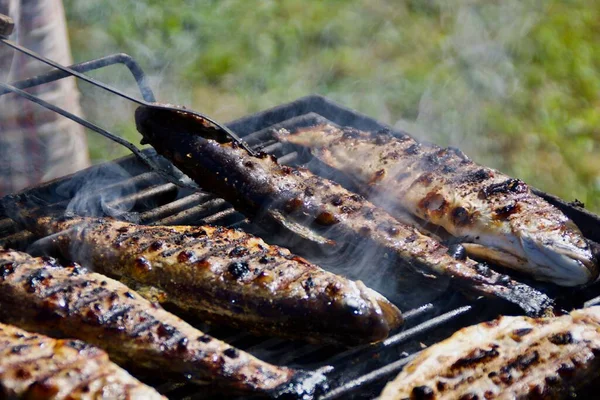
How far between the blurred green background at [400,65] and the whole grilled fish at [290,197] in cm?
355

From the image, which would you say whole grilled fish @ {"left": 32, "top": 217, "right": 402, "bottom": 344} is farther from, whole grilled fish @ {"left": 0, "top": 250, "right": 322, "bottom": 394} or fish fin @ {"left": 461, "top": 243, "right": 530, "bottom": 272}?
fish fin @ {"left": 461, "top": 243, "right": 530, "bottom": 272}

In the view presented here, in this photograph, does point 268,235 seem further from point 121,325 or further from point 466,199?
point 121,325

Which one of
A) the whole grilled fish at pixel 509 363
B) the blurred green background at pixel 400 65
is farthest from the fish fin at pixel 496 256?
the blurred green background at pixel 400 65

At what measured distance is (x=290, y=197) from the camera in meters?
3.77

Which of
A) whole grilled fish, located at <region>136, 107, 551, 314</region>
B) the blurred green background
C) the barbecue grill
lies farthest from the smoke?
the blurred green background

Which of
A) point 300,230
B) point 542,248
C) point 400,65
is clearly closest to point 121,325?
point 300,230

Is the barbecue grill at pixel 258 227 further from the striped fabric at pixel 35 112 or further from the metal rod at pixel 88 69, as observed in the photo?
the striped fabric at pixel 35 112

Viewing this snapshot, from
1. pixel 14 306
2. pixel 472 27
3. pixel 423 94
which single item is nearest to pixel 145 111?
pixel 14 306

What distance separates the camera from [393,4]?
A: 10.3 m

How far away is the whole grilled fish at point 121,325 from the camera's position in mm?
2750

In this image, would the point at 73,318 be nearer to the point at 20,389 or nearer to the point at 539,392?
the point at 20,389

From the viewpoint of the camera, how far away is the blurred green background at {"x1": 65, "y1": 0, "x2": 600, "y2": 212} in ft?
25.5

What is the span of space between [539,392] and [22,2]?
3.90m

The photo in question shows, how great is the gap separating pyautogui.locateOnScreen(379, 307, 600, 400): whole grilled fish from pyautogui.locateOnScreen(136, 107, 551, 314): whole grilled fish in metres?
0.32
